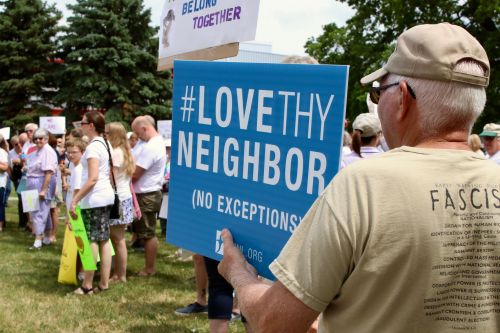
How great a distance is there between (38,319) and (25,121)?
33328 mm

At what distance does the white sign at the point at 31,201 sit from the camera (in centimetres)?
955

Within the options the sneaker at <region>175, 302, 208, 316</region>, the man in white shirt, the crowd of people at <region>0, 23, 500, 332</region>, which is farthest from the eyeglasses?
the man in white shirt

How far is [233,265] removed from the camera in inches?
73.7

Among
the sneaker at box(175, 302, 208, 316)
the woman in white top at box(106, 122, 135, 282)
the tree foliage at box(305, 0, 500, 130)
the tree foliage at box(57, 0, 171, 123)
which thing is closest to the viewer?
the sneaker at box(175, 302, 208, 316)

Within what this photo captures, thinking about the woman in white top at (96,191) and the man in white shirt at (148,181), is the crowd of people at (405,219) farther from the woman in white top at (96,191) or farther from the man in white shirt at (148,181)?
the man in white shirt at (148,181)

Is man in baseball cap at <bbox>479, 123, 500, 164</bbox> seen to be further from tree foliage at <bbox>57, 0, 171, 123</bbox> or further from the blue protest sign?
tree foliage at <bbox>57, 0, 171, 123</bbox>

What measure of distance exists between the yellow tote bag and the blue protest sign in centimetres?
491

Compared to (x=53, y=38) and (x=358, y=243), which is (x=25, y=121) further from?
(x=358, y=243)

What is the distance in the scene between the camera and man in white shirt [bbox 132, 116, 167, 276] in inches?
294

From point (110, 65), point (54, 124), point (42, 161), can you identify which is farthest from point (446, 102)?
point (110, 65)

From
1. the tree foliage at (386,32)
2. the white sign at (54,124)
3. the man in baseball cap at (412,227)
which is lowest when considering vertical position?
the white sign at (54,124)

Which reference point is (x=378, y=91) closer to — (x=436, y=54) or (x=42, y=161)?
(x=436, y=54)

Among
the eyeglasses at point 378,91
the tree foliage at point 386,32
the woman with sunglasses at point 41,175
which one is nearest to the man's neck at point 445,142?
the eyeglasses at point 378,91

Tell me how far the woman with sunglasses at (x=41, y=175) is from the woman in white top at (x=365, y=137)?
6.05 m
